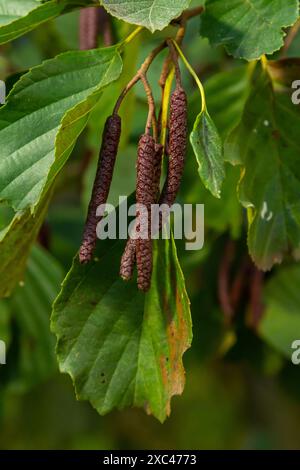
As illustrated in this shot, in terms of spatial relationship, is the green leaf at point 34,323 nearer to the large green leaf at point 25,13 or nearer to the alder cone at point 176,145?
the large green leaf at point 25,13

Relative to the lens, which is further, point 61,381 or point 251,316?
point 61,381

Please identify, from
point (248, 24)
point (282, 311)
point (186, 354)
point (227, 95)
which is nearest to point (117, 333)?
point (248, 24)

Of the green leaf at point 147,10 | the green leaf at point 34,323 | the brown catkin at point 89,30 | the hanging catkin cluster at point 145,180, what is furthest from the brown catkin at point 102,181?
the green leaf at point 34,323

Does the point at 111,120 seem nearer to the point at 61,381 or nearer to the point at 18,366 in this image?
the point at 18,366

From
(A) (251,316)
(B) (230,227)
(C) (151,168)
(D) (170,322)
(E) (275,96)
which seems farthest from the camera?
(A) (251,316)

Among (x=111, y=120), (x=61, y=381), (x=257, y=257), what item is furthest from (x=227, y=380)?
Result: (x=111, y=120)
